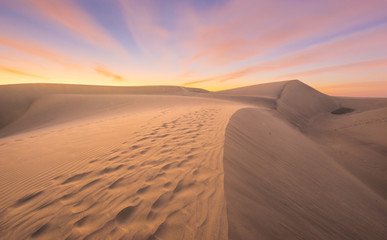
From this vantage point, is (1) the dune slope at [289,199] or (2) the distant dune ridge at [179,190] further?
(1) the dune slope at [289,199]

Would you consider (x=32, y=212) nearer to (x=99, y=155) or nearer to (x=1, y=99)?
(x=99, y=155)

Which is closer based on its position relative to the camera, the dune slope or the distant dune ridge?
the distant dune ridge

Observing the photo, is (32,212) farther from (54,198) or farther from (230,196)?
(230,196)

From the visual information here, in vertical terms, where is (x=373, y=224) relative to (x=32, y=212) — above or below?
below

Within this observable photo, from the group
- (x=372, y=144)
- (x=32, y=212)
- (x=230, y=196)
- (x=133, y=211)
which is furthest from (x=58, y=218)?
(x=372, y=144)

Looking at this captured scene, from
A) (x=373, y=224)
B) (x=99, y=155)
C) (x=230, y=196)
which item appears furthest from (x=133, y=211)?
(x=373, y=224)

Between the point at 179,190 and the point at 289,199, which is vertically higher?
the point at 179,190

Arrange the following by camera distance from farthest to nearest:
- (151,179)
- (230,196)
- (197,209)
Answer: (151,179)
(230,196)
(197,209)

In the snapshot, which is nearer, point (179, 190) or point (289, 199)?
point (179, 190)

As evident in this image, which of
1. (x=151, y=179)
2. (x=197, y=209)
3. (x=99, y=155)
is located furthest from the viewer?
(x=99, y=155)

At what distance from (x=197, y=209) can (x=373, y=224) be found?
379 cm

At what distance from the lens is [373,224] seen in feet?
9.71

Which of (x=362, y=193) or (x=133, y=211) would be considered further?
(x=362, y=193)

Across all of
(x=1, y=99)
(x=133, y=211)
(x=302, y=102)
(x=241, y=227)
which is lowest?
(x=302, y=102)
